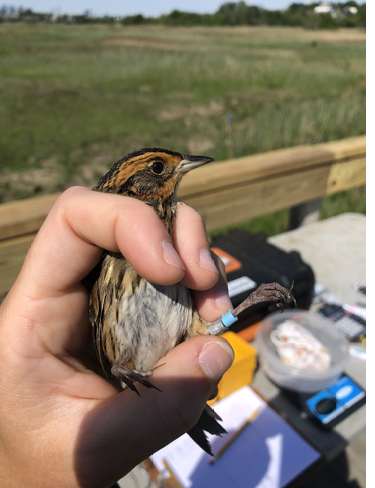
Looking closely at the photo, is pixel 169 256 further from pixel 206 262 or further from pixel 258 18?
pixel 258 18

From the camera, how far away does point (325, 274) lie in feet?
11.7

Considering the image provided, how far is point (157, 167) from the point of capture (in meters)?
1.76

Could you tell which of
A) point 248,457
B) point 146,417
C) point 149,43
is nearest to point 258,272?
point 248,457

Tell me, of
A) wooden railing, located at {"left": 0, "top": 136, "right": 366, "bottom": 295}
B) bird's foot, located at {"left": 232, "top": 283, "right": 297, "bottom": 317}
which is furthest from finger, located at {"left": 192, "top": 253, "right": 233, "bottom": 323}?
wooden railing, located at {"left": 0, "top": 136, "right": 366, "bottom": 295}

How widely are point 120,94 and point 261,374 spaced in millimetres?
6908


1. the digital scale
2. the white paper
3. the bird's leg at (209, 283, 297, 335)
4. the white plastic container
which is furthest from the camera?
the white plastic container

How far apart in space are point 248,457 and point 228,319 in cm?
95

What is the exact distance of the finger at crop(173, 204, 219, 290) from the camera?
65.7 inches

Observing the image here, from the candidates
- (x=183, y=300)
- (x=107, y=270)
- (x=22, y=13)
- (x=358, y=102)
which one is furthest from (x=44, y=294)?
(x=358, y=102)

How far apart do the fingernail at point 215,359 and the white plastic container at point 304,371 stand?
108 cm

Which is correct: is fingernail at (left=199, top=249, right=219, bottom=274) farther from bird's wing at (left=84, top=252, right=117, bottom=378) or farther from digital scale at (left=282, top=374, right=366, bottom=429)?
digital scale at (left=282, top=374, right=366, bottom=429)

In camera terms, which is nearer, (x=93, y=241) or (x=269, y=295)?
(x=93, y=241)

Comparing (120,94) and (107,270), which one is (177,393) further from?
(120,94)

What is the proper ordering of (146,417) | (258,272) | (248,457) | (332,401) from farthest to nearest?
(258,272) → (332,401) → (248,457) → (146,417)
